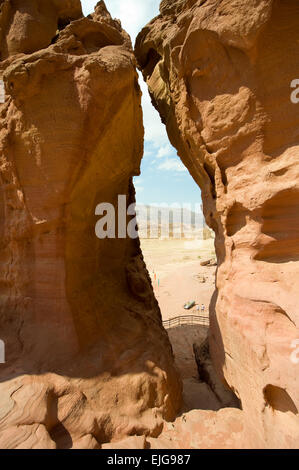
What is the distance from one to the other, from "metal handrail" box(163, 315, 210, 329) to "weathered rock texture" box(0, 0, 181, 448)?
6308 millimetres

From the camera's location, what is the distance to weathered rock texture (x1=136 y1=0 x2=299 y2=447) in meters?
3.39

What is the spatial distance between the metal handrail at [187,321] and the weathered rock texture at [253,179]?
6.79 m

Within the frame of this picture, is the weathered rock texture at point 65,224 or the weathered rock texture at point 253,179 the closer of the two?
the weathered rock texture at point 253,179

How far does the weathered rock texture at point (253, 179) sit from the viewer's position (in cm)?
339

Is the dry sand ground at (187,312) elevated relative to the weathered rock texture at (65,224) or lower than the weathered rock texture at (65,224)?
lower

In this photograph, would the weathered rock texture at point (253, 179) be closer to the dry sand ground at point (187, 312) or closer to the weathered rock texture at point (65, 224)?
the weathered rock texture at point (65, 224)

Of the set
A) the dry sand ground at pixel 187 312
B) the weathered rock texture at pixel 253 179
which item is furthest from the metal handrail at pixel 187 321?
the weathered rock texture at pixel 253 179

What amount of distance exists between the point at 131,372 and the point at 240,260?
9.33ft

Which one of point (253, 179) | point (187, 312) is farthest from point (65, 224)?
point (187, 312)

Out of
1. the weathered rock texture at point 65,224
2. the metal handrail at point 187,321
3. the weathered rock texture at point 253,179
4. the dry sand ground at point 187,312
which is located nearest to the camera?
the weathered rock texture at point 253,179

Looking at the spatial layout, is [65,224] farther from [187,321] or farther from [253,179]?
[187,321]

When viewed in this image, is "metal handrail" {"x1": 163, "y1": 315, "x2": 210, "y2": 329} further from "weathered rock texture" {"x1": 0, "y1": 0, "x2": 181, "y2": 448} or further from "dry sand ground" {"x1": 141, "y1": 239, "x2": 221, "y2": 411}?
"weathered rock texture" {"x1": 0, "y1": 0, "x2": 181, "y2": 448}
